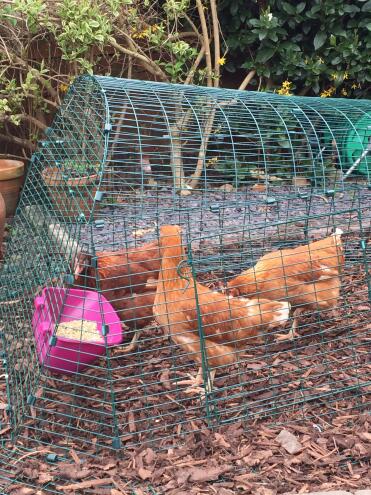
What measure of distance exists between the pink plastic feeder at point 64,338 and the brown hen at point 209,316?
333mm

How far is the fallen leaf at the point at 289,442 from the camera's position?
9.14 feet

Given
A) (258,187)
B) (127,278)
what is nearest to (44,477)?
(127,278)

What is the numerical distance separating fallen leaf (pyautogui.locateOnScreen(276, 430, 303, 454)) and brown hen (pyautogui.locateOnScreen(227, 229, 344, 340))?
93 centimetres

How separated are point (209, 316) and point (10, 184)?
394cm

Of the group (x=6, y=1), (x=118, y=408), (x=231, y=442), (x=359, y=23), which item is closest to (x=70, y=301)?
(x=118, y=408)

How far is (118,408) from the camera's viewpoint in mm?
3189

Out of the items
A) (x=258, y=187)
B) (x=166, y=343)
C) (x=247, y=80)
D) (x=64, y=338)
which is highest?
(x=247, y=80)

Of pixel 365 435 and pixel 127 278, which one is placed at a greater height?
pixel 127 278

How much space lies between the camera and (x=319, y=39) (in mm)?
7172

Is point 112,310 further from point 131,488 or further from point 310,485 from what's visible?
point 310,485

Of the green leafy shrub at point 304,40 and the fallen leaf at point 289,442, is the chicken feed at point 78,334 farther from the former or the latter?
the green leafy shrub at point 304,40

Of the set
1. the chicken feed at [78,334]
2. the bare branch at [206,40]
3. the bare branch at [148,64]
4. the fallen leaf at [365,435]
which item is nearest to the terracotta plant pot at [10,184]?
the bare branch at [148,64]

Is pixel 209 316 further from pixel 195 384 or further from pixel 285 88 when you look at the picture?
pixel 285 88

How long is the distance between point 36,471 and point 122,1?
15.3 feet
